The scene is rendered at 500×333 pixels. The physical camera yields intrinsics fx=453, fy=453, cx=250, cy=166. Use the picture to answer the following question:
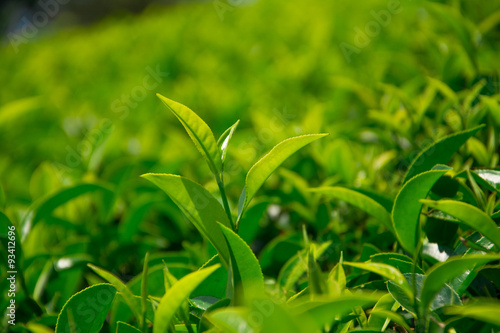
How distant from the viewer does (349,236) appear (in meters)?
1.36

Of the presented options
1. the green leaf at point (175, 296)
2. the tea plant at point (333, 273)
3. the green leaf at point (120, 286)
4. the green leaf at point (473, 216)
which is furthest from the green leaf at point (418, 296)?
the green leaf at point (120, 286)

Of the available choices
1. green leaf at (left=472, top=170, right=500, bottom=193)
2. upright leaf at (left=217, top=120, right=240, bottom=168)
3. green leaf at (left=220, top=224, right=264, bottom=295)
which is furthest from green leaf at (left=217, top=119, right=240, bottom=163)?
green leaf at (left=472, top=170, right=500, bottom=193)

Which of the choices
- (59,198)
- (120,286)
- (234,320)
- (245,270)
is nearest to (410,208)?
(245,270)

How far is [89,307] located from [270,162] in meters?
0.51

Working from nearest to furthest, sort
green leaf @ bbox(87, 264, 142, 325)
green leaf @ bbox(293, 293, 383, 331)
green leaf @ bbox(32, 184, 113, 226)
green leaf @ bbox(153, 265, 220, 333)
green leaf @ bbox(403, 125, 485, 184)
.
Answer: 1. green leaf @ bbox(293, 293, 383, 331)
2. green leaf @ bbox(153, 265, 220, 333)
3. green leaf @ bbox(87, 264, 142, 325)
4. green leaf @ bbox(403, 125, 485, 184)
5. green leaf @ bbox(32, 184, 113, 226)

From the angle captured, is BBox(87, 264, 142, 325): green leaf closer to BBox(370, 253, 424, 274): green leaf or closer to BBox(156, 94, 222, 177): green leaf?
BBox(156, 94, 222, 177): green leaf

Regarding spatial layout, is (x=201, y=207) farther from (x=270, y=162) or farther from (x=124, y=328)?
(x=124, y=328)

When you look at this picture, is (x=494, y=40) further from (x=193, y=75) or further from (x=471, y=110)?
(x=193, y=75)

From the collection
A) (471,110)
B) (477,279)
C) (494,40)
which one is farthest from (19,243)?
(494,40)

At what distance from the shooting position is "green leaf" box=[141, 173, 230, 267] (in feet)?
3.11

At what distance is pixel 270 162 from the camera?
3.09 feet

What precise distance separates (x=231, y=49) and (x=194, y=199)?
2635 millimetres

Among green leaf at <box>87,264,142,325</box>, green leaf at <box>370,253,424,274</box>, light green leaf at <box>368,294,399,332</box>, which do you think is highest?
green leaf at <box>87,264,142,325</box>

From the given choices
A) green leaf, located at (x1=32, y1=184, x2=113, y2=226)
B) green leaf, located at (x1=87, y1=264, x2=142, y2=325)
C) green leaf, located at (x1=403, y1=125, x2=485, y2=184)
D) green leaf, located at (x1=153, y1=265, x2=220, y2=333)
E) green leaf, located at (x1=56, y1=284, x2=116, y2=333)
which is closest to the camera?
green leaf, located at (x1=153, y1=265, x2=220, y2=333)
